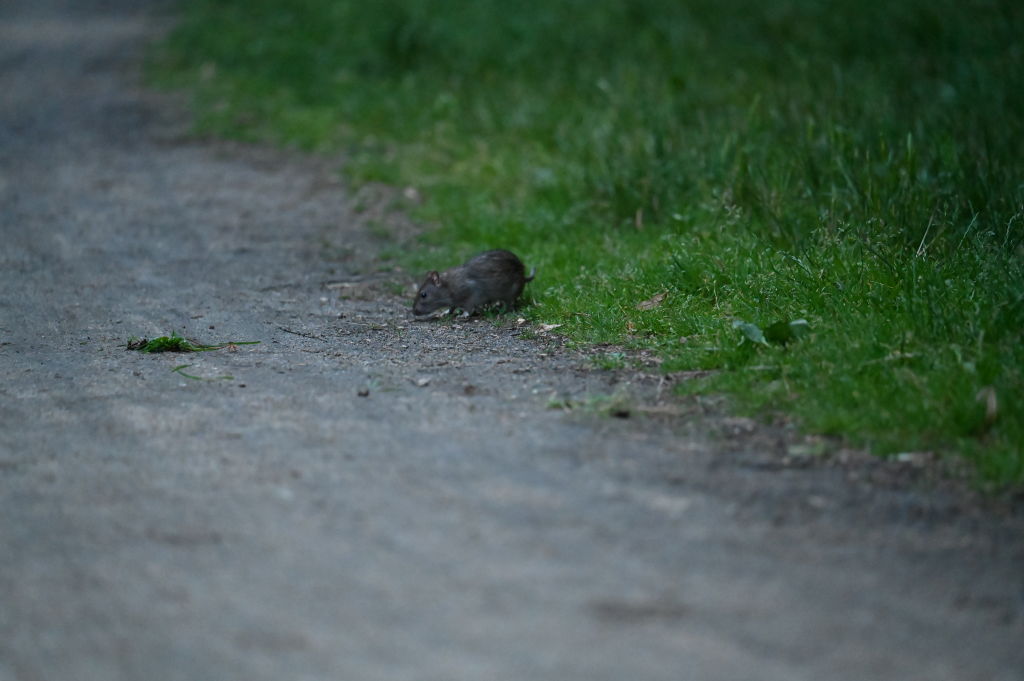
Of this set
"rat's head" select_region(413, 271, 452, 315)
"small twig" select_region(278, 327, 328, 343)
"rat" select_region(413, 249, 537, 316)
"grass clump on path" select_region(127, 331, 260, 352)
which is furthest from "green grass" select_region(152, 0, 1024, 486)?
"grass clump on path" select_region(127, 331, 260, 352)

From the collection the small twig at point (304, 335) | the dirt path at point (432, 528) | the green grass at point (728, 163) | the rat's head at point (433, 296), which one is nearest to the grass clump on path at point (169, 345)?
the dirt path at point (432, 528)

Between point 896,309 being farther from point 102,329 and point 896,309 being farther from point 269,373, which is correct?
point 102,329

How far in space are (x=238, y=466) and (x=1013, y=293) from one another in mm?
3511

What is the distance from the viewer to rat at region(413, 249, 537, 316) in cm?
665

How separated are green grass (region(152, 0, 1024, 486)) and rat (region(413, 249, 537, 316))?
261mm

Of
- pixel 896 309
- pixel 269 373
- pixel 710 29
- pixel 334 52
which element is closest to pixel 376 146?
pixel 334 52

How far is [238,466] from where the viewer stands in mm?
4355

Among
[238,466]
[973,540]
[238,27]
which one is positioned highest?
[238,27]

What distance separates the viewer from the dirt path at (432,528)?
123 inches

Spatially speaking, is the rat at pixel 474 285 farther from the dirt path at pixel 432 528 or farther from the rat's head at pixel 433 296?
the dirt path at pixel 432 528

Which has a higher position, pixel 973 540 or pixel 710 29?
pixel 710 29

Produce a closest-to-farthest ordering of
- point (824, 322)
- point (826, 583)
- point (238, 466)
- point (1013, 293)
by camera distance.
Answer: point (826, 583) < point (238, 466) < point (1013, 293) < point (824, 322)

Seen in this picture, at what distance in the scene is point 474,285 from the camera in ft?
21.8

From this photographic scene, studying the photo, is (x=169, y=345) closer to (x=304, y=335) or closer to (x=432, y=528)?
(x=304, y=335)
